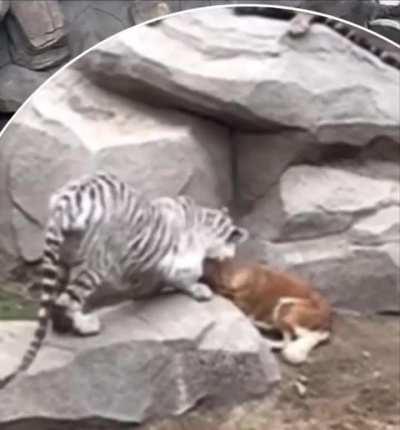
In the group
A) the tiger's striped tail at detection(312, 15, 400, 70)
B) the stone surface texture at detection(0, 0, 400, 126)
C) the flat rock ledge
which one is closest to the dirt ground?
the flat rock ledge

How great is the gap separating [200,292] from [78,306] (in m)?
0.10

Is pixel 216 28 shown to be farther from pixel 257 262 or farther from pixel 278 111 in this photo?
pixel 257 262

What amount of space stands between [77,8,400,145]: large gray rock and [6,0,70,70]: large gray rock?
7.5 inches

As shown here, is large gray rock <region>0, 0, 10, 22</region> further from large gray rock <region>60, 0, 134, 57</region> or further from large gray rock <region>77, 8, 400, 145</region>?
large gray rock <region>77, 8, 400, 145</region>

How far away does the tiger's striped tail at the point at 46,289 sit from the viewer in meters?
0.99

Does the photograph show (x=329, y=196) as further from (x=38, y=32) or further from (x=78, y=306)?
(x=38, y=32)

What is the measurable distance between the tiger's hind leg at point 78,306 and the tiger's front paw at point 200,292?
76 millimetres

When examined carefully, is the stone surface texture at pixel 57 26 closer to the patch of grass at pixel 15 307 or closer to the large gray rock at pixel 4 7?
the large gray rock at pixel 4 7

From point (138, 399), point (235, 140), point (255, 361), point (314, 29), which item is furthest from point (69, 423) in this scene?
point (314, 29)

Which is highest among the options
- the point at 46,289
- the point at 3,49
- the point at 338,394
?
the point at 3,49

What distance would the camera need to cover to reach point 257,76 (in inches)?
38.8

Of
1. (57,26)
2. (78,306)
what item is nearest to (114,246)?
(78,306)

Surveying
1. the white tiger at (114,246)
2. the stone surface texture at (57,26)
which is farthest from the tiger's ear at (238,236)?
the stone surface texture at (57,26)

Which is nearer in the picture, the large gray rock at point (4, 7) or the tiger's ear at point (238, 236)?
the tiger's ear at point (238, 236)
